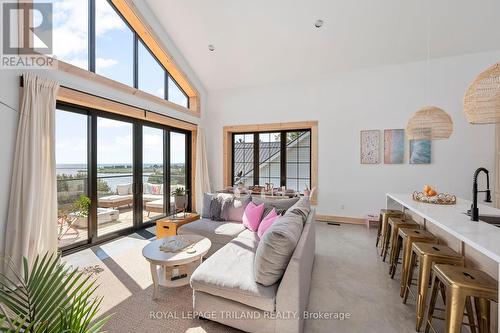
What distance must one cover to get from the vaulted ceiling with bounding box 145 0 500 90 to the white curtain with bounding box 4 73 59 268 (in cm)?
282

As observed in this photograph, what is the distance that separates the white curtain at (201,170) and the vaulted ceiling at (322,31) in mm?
1910

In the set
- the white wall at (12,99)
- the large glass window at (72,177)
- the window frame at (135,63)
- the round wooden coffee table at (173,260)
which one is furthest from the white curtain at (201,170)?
the round wooden coffee table at (173,260)

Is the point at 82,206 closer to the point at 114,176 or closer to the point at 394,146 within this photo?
the point at 114,176

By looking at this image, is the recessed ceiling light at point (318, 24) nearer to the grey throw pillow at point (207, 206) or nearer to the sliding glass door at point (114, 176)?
the grey throw pillow at point (207, 206)

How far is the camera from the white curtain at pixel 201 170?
18.9 feet

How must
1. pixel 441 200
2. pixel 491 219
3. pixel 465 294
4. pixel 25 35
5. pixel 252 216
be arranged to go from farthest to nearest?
pixel 252 216
pixel 441 200
pixel 25 35
pixel 491 219
pixel 465 294

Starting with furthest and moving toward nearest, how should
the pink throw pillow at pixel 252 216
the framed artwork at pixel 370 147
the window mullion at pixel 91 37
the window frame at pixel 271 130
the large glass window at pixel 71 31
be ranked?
the window frame at pixel 271 130 < the framed artwork at pixel 370 147 < the window mullion at pixel 91 37 < the pink throw pillow at pixel 252 216 < the large glass window at pixel 71 31

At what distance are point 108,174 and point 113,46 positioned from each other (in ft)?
7.41

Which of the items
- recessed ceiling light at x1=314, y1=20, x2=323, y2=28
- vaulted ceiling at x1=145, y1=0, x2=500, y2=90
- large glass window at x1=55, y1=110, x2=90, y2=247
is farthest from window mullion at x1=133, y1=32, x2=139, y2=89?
recessed ceiling light at x1=314, y1=20, x2=323, y2=28

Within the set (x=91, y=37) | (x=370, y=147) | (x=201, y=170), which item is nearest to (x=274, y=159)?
(x=201, y=170)

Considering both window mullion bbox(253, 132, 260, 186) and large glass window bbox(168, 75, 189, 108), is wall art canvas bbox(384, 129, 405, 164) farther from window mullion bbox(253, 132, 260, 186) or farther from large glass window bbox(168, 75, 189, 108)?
large glass window bbox(168, 75, 189, 108)

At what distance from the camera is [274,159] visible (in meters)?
5.89

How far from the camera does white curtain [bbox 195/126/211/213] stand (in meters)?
5.75

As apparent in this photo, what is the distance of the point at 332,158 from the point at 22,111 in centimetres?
527
